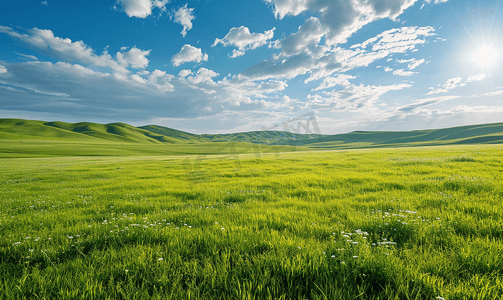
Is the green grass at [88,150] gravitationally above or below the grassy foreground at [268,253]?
below

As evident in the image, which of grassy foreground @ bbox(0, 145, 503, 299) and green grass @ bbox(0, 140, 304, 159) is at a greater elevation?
grassy foreground @ bbox(0, 145, 503, 299)

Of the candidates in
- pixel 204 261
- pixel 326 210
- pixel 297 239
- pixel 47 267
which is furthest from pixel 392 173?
pixel 47 267

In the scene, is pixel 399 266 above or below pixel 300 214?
above

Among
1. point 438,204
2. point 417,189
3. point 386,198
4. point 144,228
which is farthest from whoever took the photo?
point 417,189

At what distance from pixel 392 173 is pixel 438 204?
21.7ft

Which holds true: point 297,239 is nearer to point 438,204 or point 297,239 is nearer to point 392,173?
point 438,204

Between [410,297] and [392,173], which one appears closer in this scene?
[410,297]

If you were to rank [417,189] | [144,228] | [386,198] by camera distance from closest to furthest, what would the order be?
[144,228] → [386,198] → [417,189]

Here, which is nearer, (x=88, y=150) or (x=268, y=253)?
(x=268, y=253)

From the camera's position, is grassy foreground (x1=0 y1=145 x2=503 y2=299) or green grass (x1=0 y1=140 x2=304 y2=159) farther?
green grass (x1=0 y1=140 x2=304 y2=159)

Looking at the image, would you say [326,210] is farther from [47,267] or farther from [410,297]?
[47,267]

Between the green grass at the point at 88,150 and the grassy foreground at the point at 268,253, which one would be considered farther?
the green grass at the point at 88,150

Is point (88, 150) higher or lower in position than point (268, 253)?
lower

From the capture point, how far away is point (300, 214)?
5.55m
